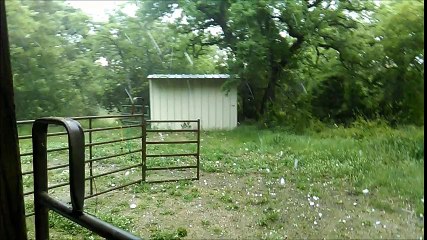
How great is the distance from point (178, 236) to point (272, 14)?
789 millimetres

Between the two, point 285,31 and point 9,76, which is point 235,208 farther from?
point 9,76

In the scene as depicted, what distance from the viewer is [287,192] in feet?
3.83

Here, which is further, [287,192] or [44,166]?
[287,192]

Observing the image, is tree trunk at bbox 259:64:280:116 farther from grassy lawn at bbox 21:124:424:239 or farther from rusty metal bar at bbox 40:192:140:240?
rusty metal bar at bbox 40:192:140:240

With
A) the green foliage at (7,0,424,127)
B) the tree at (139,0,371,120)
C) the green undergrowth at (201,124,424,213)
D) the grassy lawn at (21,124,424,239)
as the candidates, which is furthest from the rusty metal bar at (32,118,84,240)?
the tree at (139,0,371,120)

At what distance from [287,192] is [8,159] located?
74 centimetres

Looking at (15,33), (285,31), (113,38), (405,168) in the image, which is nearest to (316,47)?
(285,31)

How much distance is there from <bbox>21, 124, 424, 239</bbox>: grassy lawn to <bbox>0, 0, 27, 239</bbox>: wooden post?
173 mm

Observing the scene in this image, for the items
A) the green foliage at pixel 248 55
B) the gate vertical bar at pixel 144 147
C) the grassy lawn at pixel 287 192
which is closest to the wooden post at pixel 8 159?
the grassy lawn at pixel 287 192

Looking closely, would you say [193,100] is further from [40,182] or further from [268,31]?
[40,182]

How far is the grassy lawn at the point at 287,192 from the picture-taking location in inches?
33.5

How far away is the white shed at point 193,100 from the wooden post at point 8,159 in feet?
2.40

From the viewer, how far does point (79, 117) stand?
1.66 metres

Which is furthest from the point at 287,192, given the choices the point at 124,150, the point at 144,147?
the point at 124,150
